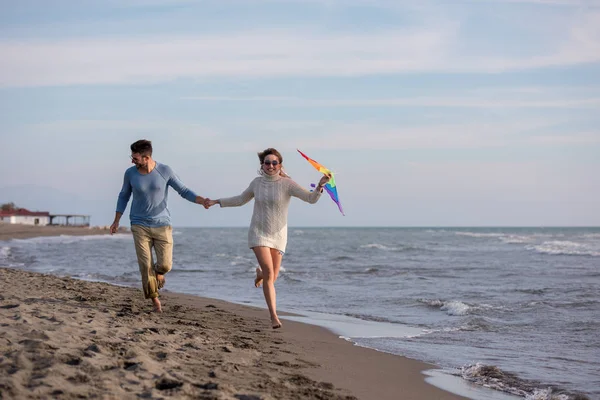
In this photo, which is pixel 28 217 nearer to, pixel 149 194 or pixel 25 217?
pixel 25 217

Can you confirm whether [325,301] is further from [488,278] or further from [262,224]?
[488,278]

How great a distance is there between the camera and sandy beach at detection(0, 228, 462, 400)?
4.45 meters

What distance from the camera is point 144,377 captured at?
15.1 ft

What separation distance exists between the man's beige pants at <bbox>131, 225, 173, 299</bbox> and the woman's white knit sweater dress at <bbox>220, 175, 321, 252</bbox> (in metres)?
1.05

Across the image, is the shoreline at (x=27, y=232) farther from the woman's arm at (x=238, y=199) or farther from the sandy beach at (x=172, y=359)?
the sandy beach at (x=172, y=359)

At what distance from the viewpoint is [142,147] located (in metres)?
7.86

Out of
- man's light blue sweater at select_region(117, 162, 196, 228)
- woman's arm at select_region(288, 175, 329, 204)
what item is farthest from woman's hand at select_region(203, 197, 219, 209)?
woman's arm at select_region(288, 175, 329, 204)

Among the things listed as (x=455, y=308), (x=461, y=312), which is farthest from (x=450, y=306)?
(x=461, y=312)

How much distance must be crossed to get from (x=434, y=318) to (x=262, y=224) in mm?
4178

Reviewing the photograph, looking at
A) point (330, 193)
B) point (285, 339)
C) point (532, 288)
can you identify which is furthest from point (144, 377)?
point (532, 288)

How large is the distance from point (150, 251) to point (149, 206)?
550mm

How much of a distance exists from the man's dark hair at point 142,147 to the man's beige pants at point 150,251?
0.85 m

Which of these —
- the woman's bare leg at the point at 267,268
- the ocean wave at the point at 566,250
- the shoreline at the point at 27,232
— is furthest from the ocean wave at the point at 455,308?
the shoreline at the point at 27,232

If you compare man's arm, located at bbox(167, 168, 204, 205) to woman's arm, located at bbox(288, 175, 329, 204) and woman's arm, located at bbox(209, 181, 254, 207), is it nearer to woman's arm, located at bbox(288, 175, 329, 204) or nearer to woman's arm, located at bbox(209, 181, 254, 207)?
woman's arm, located at bbox(209, 181, 254, 207)
